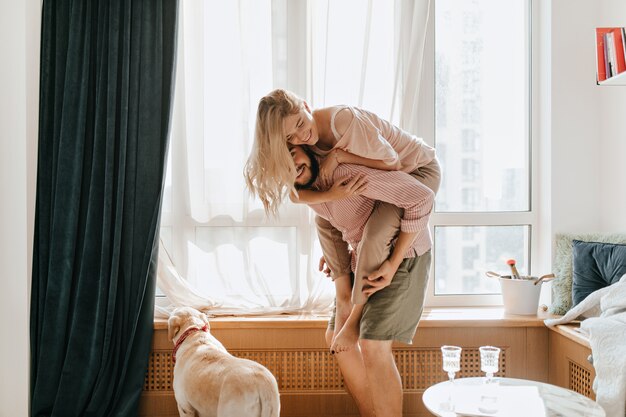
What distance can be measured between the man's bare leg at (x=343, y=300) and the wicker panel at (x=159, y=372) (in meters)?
0.86

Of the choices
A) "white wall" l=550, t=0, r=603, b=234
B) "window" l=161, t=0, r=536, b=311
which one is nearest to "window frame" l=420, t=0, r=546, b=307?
"white wall" l=550, t=0, r=603, b=234

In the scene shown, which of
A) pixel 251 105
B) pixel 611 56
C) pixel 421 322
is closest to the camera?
pixel 611 56

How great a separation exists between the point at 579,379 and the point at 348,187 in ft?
4.33

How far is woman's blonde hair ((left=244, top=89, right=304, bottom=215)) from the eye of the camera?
187cm

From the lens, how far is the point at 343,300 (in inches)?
92.4

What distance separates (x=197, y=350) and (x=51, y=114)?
1280 mm

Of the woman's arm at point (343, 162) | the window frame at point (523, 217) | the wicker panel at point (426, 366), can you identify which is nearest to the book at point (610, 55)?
the window frame at point (523, 217)

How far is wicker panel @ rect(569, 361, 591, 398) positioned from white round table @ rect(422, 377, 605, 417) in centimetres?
51

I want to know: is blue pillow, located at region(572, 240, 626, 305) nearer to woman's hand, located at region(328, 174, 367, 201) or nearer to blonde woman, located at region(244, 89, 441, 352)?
blonde woman, located at region(244, 89, 441, 352)

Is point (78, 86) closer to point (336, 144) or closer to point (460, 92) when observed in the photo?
point (336, 144)

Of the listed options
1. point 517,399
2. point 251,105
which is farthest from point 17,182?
point 517,399

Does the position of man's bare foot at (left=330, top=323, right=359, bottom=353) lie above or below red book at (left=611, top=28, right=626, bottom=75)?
below

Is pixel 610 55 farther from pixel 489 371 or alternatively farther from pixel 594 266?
pixel 489 371

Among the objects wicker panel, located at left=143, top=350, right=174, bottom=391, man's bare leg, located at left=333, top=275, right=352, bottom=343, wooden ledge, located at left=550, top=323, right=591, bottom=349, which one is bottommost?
wicker panel, located at left=143, top=350, right=174, bottom=391
